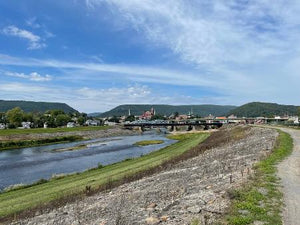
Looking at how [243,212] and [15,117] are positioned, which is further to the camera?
[15,117]

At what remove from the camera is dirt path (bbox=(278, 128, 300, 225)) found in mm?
9398

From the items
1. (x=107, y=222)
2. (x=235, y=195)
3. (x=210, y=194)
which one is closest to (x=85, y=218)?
(x=107, y=222)

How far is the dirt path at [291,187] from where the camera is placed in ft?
30.8

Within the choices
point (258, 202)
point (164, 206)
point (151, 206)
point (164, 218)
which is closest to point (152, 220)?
point (164, 218)

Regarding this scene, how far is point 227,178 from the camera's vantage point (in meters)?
15.7

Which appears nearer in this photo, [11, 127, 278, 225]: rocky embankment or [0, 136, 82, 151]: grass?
[11, 127, 278, 225]: rocky embankment

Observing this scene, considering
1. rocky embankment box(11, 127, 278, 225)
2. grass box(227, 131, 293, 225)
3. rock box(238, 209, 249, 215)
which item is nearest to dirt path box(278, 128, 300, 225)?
grass box(227, 131, 293, 225)

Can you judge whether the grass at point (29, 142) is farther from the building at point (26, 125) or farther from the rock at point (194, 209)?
the building at point (26, 125)

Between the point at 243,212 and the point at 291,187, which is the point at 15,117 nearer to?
the point at 291,187

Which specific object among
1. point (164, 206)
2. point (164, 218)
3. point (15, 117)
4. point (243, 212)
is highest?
point (243, 212)

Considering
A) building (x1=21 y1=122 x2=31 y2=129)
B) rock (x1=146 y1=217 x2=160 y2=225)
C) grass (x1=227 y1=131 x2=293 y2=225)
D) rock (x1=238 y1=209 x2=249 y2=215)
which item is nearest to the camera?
grass (x1=227 y1=131 x2=293 y2=225)

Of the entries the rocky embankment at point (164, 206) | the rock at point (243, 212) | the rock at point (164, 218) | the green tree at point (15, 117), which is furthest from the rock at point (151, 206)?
the green tree at point (15, 117)

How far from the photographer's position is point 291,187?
13094mm

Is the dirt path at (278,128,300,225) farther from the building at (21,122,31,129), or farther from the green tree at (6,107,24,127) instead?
the building at (21,122,31,129)
